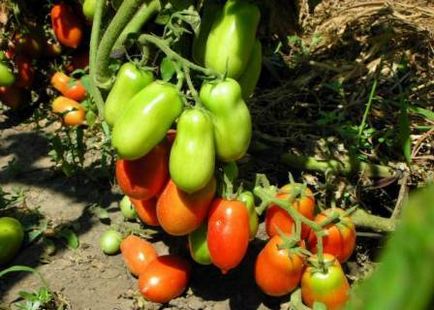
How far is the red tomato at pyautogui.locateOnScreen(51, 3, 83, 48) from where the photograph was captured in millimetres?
2957

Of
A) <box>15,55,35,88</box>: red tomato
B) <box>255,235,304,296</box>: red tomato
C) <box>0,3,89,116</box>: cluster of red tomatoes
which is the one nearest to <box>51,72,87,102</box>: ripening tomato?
<box>0,3,89,116</box>: cluster of red tomatoes

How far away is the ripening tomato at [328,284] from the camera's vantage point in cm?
173

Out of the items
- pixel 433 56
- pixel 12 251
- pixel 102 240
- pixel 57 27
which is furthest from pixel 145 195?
pixel 433 56

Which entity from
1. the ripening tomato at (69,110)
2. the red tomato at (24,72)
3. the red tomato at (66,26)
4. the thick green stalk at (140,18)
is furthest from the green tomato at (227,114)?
the red tomato at (24,72)

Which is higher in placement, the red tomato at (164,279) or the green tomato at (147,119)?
the green tomato at (147,119)

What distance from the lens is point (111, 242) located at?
2178mm

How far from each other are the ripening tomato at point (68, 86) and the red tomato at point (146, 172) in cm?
129

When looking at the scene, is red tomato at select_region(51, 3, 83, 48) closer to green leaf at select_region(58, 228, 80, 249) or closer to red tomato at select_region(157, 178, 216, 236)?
green leaf at select_region(58, 228, 80, 249)

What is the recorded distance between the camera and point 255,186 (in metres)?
1.91

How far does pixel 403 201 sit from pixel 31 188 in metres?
1.59

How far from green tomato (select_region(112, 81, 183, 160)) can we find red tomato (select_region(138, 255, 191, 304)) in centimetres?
50

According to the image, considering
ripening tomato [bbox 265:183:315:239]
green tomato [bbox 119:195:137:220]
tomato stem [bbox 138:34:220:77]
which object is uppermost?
tomato stem [bbox 138:34:220:77]

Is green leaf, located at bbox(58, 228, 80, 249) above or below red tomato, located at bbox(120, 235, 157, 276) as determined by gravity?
below

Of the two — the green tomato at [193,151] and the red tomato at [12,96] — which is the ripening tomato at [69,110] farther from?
the green tomato at [193,151]
